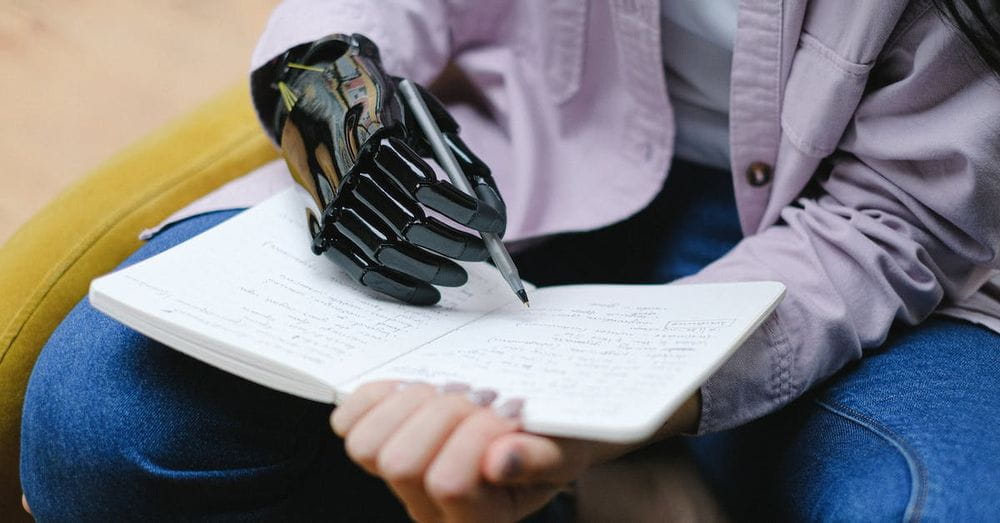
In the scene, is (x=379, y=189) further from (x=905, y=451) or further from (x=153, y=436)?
(x=905, y=451)

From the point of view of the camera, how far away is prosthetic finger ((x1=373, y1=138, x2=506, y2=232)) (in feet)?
1.57

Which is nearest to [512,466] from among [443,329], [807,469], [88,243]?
[443,329]

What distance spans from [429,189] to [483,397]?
136 millimetres

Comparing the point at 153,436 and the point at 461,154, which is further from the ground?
the point at 461,154

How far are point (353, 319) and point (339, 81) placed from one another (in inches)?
6.7

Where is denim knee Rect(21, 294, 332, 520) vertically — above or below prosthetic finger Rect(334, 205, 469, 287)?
below

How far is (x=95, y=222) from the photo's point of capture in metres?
0.71

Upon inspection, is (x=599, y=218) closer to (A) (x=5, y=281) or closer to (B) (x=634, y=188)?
(B) (x=634, y=188)

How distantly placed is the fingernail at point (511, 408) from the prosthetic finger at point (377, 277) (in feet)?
0.46

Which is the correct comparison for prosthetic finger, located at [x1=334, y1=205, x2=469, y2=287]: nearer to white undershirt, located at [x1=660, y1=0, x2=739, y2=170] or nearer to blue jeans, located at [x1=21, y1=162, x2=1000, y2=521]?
blue jeans, located at [x1=21, y1=162, x2=1000, y2=521]

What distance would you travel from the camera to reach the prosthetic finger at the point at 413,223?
0.49m


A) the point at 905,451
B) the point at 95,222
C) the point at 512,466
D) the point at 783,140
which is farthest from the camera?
the point at 95,222

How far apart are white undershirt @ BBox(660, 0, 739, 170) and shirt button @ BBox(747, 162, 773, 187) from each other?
0.06 meters

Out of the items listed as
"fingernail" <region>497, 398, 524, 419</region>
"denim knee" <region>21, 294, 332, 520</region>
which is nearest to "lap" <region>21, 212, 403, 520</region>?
"denim knee" <region>21, 294, 332, 520</region>
